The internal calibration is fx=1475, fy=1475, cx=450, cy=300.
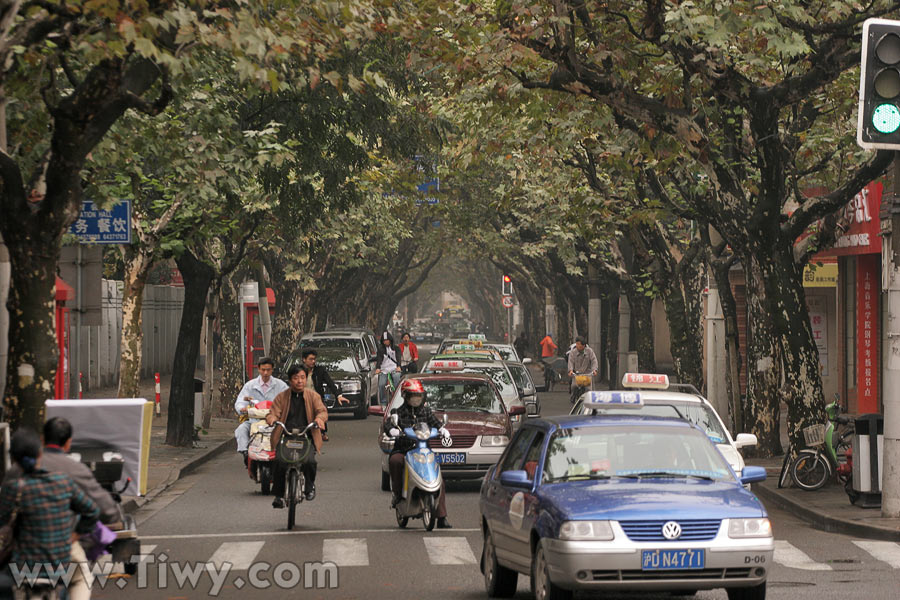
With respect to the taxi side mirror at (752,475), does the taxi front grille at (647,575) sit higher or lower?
lower

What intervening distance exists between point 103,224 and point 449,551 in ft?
21.7

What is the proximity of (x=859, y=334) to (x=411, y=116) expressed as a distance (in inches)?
461

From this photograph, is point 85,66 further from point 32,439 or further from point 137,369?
point 32,439

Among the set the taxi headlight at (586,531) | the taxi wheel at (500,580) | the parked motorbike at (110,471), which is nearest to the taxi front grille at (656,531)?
the taxi headlight at (586,531)

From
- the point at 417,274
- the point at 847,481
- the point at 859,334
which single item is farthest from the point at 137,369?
the point at 417,274

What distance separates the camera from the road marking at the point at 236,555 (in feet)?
41.1

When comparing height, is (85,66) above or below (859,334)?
above

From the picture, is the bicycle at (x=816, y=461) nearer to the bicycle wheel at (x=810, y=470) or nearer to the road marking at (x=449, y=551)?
the bicycle wheel at (x=810, y=470)

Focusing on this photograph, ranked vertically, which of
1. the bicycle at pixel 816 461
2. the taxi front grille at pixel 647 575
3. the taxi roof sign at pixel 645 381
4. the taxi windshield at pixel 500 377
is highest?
the taxi roof sign at pixel 645 381

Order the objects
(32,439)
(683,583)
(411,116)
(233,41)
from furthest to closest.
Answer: (411,116), (233,41), (683,583), (32,439)

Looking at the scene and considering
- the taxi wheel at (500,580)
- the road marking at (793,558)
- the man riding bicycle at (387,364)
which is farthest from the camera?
the man riding bicycle at (387,364)

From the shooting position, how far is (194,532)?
15.0m

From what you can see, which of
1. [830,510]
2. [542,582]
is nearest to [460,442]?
[830,510]

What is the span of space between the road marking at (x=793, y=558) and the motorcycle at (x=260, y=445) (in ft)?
21.4
